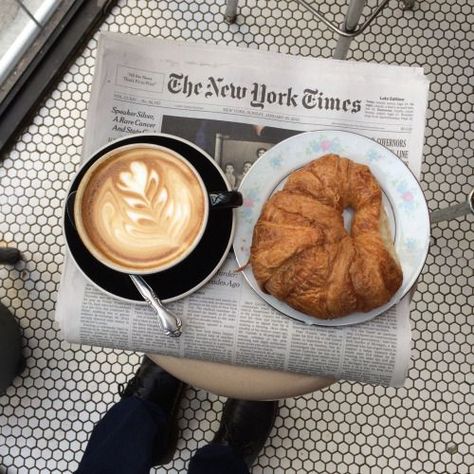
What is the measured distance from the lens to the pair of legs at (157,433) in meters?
0.82

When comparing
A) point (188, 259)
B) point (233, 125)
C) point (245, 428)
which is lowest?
point (245, 428)

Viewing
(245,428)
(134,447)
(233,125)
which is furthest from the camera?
(245,428)

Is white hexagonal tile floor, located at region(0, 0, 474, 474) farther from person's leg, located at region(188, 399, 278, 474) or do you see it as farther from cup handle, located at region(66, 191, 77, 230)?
cup handle, located at region(66, 191, 77, 230)

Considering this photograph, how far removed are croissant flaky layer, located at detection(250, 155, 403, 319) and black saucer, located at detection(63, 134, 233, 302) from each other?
4 centimetres

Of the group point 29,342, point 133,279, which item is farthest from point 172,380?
point 133,279

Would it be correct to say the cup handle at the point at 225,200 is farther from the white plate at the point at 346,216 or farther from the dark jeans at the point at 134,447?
the dark jeans at the point at 134,447

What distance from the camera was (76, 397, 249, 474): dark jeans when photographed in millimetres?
815

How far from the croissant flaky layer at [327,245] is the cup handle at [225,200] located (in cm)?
5

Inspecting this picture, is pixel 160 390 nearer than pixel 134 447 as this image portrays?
No

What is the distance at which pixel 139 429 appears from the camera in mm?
861

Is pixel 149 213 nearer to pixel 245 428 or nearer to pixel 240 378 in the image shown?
pixel 240 378

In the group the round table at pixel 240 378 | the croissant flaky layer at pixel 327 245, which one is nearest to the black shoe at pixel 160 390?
the round table at pixel 240 378

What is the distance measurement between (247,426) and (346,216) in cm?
44

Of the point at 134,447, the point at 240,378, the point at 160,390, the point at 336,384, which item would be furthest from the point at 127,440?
the point at 336,384
